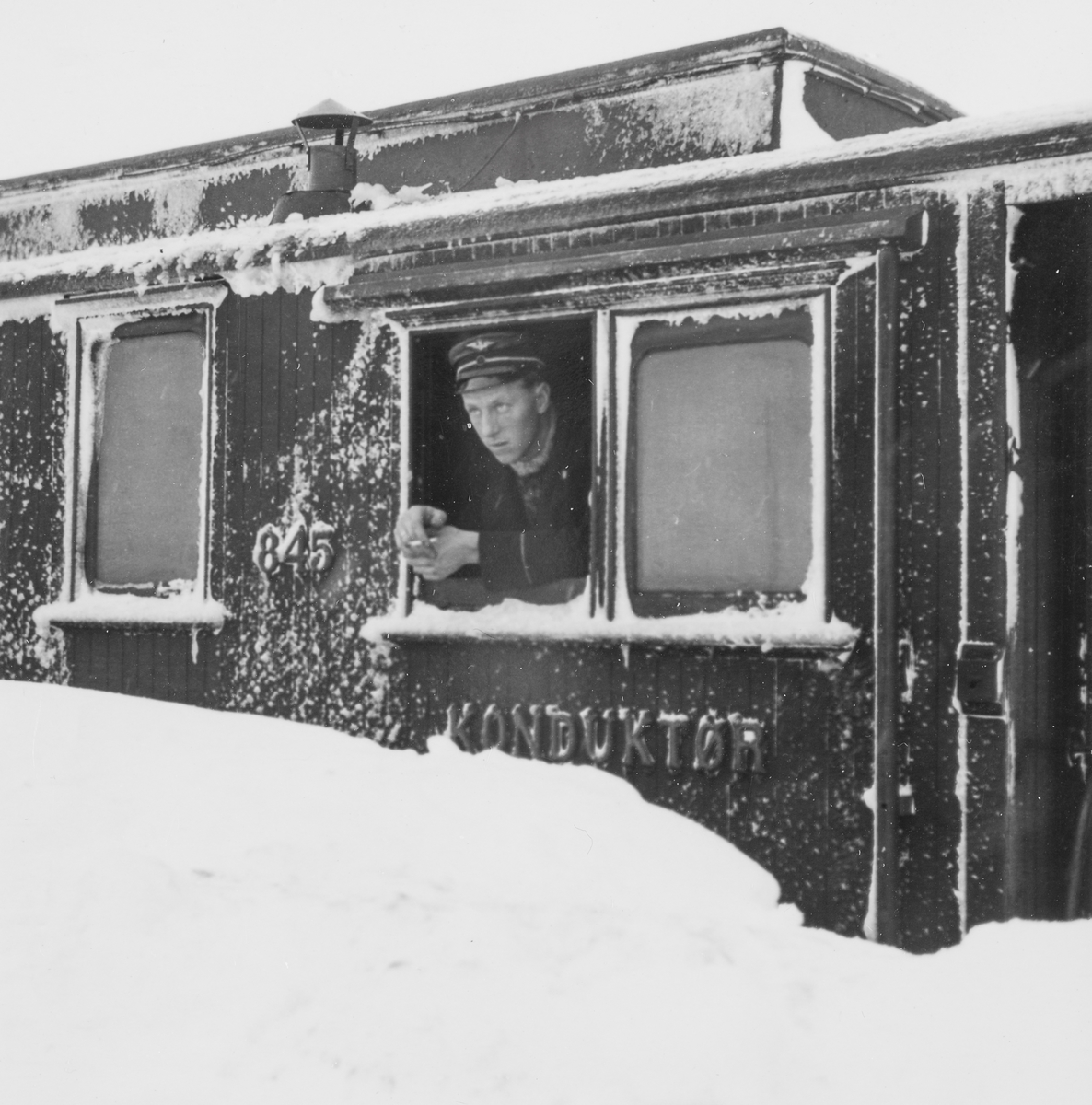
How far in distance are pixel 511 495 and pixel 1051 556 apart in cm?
188

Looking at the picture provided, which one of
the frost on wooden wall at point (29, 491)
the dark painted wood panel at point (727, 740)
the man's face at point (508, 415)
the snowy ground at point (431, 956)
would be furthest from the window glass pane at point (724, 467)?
the frost on wooden wall at point (29, 491)

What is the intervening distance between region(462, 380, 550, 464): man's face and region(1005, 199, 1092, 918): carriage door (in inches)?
65.6

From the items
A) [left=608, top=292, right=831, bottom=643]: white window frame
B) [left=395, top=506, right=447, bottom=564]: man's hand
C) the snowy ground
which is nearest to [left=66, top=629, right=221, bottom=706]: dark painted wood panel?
the snowy ground

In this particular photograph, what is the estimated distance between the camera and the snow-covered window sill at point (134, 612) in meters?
5.38

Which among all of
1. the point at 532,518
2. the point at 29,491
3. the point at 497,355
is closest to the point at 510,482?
the point at 532,518

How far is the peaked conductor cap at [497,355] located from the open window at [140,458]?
3.97ft

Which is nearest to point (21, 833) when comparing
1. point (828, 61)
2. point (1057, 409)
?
point (1057, 409)

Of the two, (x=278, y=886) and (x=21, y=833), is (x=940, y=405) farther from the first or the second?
(x=21, y=833)

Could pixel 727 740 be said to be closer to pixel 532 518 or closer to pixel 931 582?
pixel 931 582

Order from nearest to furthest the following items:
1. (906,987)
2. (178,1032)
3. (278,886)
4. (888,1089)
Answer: (888,1089), (178,1032), (906,987), (278,886)

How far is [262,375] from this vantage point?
5.33 meters

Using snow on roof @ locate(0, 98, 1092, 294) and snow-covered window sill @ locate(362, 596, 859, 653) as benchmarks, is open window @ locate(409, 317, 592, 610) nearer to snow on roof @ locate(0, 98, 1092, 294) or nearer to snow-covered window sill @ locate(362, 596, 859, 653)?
snow-covered window sill @ locate(362, 596, 859, 653)

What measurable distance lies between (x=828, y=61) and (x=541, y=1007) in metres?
4.24

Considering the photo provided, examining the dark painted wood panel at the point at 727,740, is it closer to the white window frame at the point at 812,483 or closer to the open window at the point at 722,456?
the white window frame at the point at 812,483
